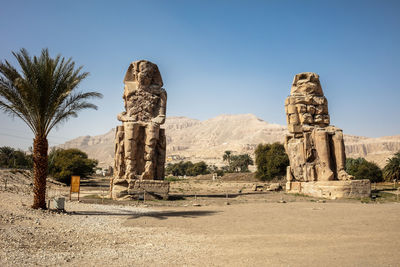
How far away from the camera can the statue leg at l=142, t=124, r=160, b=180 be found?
1323 cm

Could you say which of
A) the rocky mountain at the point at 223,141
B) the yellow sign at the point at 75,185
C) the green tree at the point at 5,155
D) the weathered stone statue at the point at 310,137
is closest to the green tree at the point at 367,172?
the weathered stone statue at the point at 310,137

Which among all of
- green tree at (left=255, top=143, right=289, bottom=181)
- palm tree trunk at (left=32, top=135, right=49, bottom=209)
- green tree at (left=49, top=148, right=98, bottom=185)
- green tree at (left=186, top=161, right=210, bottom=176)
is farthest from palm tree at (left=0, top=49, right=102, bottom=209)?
green tree at (left=186, top=161, right=210, bottom=176)

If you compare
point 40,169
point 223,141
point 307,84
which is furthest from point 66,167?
point 223,141

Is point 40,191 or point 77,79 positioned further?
point 77,79

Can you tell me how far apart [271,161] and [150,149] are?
56.8ft

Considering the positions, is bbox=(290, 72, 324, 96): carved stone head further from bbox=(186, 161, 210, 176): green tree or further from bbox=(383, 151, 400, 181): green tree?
bbox=(186, 161, 210, 176): green tree

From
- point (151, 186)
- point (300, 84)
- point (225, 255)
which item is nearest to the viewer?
point (225, 255)

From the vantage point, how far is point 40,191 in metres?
8.52

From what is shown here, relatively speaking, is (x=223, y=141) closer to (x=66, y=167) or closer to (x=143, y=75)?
(x=66, y=167)

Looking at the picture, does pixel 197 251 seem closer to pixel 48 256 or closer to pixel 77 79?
pixel 48 256

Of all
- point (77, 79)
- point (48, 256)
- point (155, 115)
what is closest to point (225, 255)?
point (48, 256)

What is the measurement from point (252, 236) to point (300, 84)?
1218 cm

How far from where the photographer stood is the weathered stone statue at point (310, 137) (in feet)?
49.0

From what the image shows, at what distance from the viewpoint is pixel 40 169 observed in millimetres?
8750
